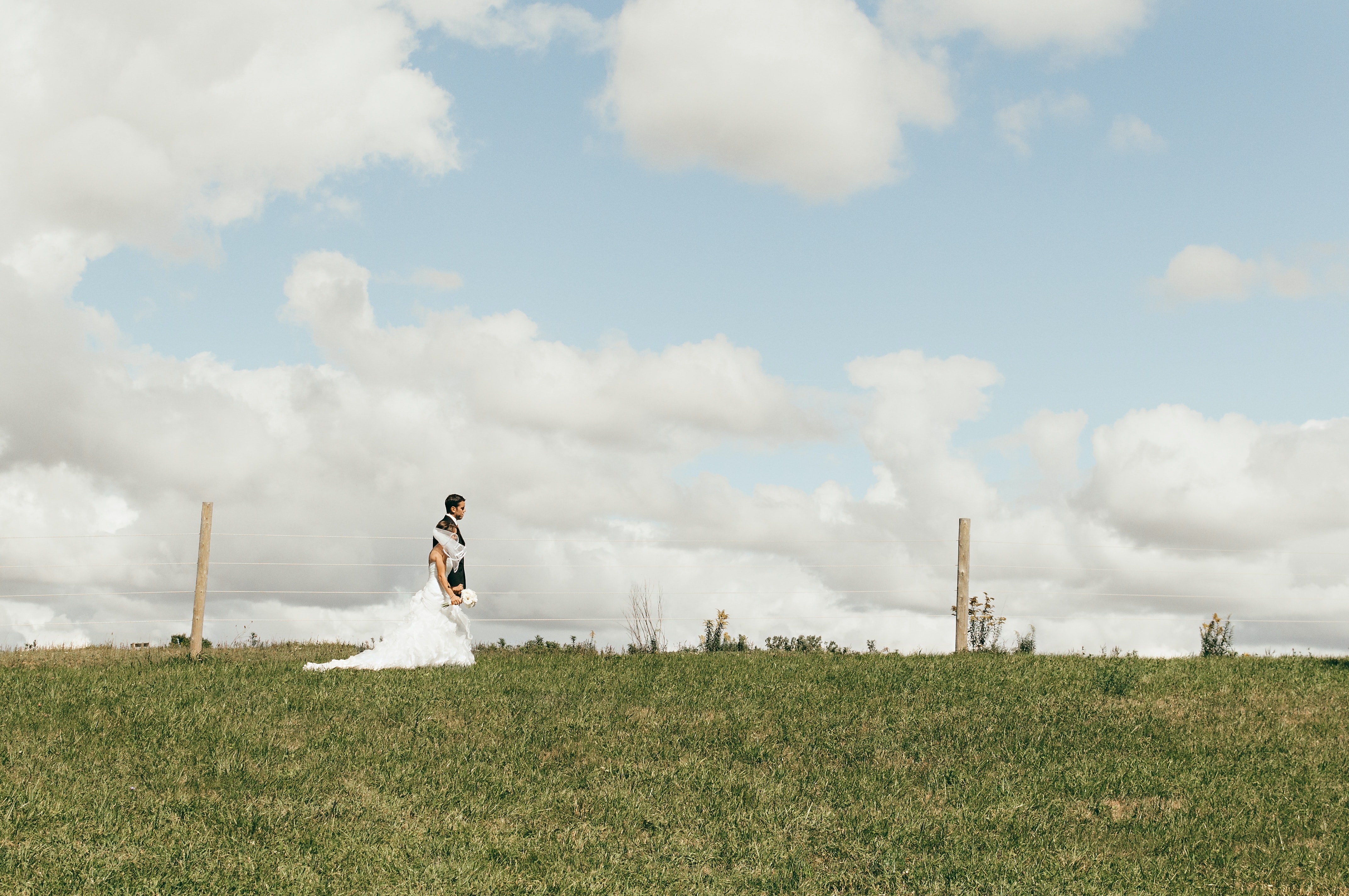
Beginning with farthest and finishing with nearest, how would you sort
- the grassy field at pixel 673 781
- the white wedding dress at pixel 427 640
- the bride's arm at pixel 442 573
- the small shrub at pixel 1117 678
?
1. the bride's arm at pixel 442 573
2. the white wedding dress at pixel 427 640
3. the small shrub at pixel 1117 678
4. the grassy field at pixel 673 781

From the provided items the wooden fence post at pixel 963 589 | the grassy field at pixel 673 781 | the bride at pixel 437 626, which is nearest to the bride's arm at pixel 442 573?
the bride at pixel 437 626

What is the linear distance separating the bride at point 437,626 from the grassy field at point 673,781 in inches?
31.5

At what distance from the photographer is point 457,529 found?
16.0 m

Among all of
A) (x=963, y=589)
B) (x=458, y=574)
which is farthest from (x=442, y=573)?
(x=963, y=589)

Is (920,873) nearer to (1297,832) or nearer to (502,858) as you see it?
(502,858)

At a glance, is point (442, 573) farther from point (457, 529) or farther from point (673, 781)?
point (673, 781)

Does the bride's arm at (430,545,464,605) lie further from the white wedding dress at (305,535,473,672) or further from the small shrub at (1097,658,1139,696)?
the small shrub at (1097,658,1139,696)

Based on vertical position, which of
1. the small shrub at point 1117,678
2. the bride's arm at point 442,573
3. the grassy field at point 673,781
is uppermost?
the bride's arm at point 442,573

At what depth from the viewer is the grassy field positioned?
313 inches

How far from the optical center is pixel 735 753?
11.0 meters

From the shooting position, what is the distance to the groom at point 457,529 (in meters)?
15.9

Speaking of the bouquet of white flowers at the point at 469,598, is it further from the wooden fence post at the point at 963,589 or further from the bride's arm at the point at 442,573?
the wooden fence post at the point at 963,589

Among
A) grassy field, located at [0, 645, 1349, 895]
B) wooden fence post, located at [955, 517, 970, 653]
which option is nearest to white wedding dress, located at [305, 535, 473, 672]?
grassy field, located at [0, 645, 1349, 895]

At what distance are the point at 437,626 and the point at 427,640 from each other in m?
0.27
